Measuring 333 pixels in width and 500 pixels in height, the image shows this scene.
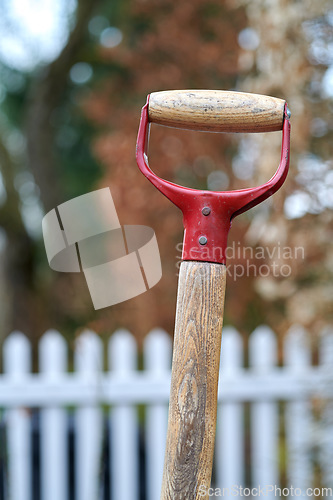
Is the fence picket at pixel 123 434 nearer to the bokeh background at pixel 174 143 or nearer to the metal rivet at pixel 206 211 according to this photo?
the bokeh background at pixel 174 143

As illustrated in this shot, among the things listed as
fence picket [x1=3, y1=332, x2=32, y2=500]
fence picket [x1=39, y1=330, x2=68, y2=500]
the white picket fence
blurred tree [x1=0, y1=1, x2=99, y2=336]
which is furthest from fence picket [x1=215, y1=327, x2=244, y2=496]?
blurred tree [x1=0, y1=1, x2=99, y2=336]

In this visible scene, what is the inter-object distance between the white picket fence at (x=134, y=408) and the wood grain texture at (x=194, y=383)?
1.37 meters

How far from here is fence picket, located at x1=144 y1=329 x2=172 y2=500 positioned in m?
2.27

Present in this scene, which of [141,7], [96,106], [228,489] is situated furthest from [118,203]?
[228,489]

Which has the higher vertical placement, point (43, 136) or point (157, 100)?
point (43, 136)

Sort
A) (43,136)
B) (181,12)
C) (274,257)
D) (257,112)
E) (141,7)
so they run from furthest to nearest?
(43,136)
(141,7)
(181,12)
(274,257)
(257,112)

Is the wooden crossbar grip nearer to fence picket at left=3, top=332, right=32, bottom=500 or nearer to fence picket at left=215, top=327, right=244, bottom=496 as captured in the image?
fence picket at left=215, top=327, right=244, bottom=496

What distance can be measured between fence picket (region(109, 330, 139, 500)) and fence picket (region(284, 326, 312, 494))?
0.69 meters

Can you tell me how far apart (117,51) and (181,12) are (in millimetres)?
597

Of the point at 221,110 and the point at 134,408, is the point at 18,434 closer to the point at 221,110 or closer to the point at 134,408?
the point at 134,408

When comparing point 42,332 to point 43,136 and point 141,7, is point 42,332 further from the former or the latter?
point 141,7

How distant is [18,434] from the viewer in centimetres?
225

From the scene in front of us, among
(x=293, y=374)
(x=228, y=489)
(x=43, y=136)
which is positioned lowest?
(x=228, y=489)

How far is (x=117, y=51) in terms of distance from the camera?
13.4 ft
